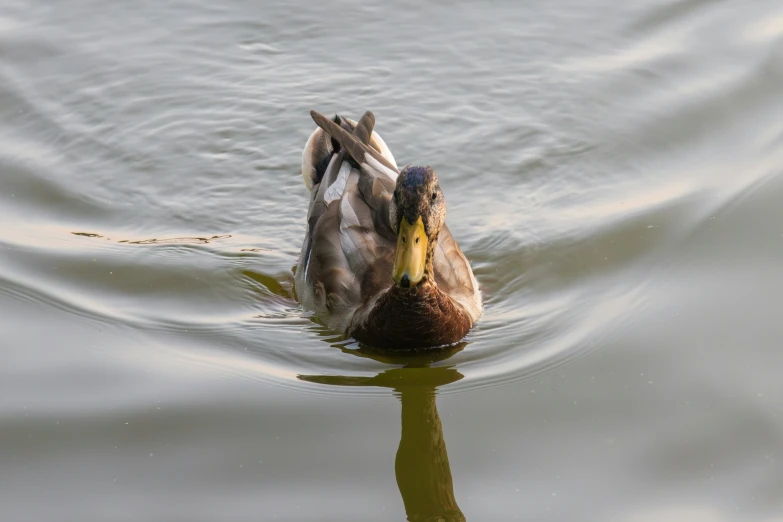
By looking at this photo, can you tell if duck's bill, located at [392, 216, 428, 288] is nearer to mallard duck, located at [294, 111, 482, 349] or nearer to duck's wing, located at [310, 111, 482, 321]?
mallard duck, located at [294, 111, 482, 349]

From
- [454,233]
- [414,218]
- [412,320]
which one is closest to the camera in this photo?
[414,218]

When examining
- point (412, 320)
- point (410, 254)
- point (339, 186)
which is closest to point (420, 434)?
point (412, 320)

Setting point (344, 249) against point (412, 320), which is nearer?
point (412, 320)

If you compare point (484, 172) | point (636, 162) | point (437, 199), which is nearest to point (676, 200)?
point (636, 162)

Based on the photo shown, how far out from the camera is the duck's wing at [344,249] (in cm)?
753

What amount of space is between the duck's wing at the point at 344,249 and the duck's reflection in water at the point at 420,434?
42cm

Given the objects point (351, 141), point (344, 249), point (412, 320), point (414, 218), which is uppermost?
point (351, 141)

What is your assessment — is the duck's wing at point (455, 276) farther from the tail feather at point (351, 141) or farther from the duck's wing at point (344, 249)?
the tail feather at point (351, 141)

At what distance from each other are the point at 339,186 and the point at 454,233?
1.05 metres

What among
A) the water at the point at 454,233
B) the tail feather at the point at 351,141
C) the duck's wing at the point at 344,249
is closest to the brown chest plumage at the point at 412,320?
the water at the point at 454,233

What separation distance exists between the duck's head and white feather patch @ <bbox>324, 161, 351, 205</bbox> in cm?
117

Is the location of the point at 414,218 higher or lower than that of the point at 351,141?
lower

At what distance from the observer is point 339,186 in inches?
320

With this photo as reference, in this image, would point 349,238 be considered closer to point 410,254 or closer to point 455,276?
point 455,276
